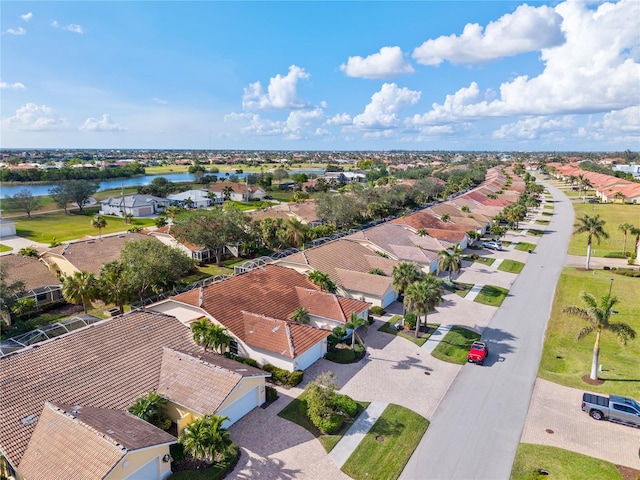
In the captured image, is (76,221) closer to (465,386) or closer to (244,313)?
(244,313)

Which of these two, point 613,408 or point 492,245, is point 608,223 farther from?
point 613,408

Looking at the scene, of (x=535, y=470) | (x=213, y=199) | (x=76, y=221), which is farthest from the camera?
(x=213, y=199)

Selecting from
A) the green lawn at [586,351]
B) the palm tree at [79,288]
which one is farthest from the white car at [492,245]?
the palm tree at [79,288]

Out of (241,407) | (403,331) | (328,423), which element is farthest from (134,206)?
(328,423)

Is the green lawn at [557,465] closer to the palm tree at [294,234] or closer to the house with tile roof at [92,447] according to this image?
the house with tile roof at [92,447]

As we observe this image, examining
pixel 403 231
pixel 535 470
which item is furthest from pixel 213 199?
pixel 535 470

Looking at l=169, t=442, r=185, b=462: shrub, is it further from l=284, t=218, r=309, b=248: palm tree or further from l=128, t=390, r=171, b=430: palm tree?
l=284, t=218, r=309, b=248: palm tree
